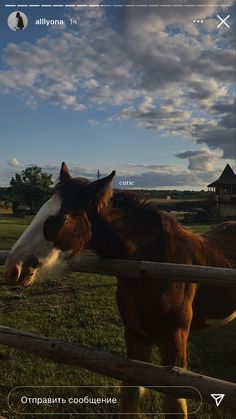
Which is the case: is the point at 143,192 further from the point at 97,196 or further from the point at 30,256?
the point at 30,256

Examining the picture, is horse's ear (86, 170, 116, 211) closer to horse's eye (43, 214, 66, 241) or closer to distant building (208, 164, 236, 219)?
horse's eye (43, 214, 66, 241)

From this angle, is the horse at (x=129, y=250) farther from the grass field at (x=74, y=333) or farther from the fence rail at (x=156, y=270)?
the grass field at (x=74, y=333)

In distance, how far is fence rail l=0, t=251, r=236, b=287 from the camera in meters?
2.25

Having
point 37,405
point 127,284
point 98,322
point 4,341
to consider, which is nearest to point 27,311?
point 98,322

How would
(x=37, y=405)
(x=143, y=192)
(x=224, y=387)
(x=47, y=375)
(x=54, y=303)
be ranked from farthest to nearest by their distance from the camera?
1. (x=54, y=303)
2. (x=47, y=375)
3. (x=37, y=405)
4. (x=143, y=192)
5. (x=224, y=387)

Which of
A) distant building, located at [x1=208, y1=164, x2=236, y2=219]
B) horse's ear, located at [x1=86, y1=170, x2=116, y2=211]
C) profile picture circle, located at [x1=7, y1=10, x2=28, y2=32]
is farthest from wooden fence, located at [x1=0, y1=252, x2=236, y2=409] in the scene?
distant building, located at [x1=208, y1=164, x2=236, y2=219]

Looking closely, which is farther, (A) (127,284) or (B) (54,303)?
(B) (54,303)

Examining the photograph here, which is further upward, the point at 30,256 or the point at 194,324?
the point at 30,256

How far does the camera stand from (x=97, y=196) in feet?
8.59

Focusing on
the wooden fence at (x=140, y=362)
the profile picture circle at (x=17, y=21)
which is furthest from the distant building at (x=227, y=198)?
the wooden fence at (x=140, y=362)

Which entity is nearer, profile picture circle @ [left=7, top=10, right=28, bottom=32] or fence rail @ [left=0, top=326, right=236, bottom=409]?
fence rail @ [left=0, top=326, right=236, bottom=409]

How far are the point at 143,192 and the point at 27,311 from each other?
4.00 m

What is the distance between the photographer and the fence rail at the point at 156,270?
225 cm

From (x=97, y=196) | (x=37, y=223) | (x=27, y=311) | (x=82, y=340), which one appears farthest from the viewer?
(x=27, y=311)
